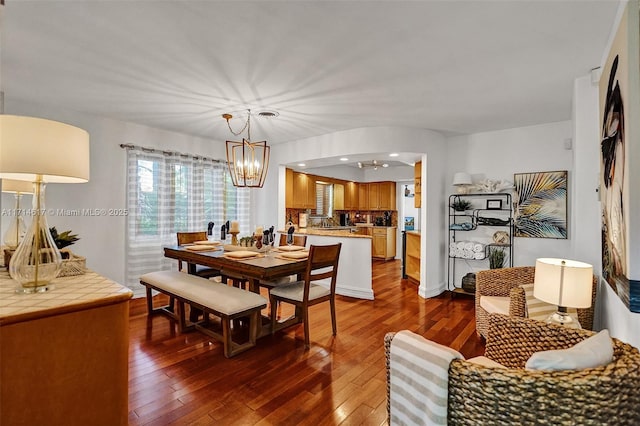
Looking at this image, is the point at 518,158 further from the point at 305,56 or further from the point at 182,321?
the point at 182,321

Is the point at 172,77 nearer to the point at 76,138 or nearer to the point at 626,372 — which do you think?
the point at 76,138

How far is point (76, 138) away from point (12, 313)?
0.68 metres

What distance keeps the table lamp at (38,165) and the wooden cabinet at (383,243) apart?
668 centimetres

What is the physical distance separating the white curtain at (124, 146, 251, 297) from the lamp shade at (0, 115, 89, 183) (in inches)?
130

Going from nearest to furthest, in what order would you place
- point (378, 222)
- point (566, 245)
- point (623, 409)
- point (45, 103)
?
point (623, 409), point (45, 103), point (566, 245), point (378, 222)

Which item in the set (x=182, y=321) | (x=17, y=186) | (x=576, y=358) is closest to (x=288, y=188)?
(x=182, y=321)

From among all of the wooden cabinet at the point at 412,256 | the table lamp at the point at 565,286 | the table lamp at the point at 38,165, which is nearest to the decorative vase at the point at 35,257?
the table lamp at the point at 38,165

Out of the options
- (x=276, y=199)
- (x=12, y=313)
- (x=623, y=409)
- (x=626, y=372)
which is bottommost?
(x=623, y=409)

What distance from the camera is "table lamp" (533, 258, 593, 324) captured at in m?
1.95

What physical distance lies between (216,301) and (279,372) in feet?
2.51

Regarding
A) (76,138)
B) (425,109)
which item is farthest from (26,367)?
(425,109)

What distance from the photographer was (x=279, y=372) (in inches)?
92.7

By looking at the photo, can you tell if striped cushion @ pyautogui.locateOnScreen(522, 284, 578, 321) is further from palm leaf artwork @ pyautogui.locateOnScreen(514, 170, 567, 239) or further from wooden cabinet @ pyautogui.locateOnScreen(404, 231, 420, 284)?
wooden cabinet @ pyautogui.locateOnScreen(404, 231, 420, 284)

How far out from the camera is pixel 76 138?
127 centimetres
